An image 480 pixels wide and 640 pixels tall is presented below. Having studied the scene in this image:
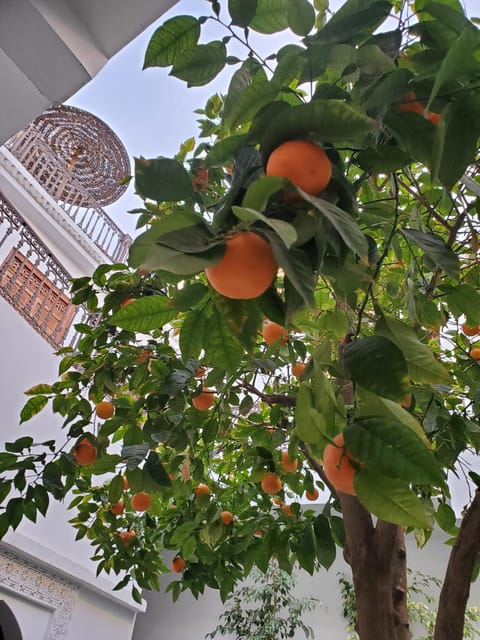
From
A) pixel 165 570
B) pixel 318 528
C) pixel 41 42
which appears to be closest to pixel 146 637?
pixel 165 570

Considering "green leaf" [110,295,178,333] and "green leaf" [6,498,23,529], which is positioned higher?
"green leaf" [110,295,178,333]

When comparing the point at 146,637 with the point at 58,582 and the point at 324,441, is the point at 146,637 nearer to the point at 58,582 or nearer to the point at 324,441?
the point at 58,582

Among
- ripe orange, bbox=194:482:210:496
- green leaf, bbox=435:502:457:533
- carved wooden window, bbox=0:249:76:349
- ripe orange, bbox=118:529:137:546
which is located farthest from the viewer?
carved wooden window, bbox=0:249:76:349

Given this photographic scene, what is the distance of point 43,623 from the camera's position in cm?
346

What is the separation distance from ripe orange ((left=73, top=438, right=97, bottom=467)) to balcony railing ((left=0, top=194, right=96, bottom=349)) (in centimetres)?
232

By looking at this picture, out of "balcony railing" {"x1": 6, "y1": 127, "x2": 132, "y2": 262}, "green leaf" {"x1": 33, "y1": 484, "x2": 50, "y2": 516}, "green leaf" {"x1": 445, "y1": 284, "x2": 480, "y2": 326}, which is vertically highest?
"balcony railing" {"x1": 6, "y1": 127, "x2": 132, "y2": 262}

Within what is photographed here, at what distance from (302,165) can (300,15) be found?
236 mm

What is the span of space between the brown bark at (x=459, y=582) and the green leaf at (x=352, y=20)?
922 mm

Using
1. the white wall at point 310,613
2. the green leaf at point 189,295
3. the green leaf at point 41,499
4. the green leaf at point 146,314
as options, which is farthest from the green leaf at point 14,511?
the white wall at point 310,613

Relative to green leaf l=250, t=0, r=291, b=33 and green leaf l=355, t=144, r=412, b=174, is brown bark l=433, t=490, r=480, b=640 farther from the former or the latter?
green leaf l=250, t=0, r=291, b=33

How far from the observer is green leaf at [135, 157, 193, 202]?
1.23 ft

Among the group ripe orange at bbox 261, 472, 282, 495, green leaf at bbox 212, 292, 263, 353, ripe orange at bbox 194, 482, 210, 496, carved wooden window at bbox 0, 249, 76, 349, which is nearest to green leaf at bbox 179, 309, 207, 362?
green leaf at bbox 212, 292, 263, 353

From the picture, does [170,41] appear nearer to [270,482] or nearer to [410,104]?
[410,104]

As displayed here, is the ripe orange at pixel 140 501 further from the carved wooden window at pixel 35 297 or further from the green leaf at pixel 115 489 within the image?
the carved wooden window at pixel 35 297
